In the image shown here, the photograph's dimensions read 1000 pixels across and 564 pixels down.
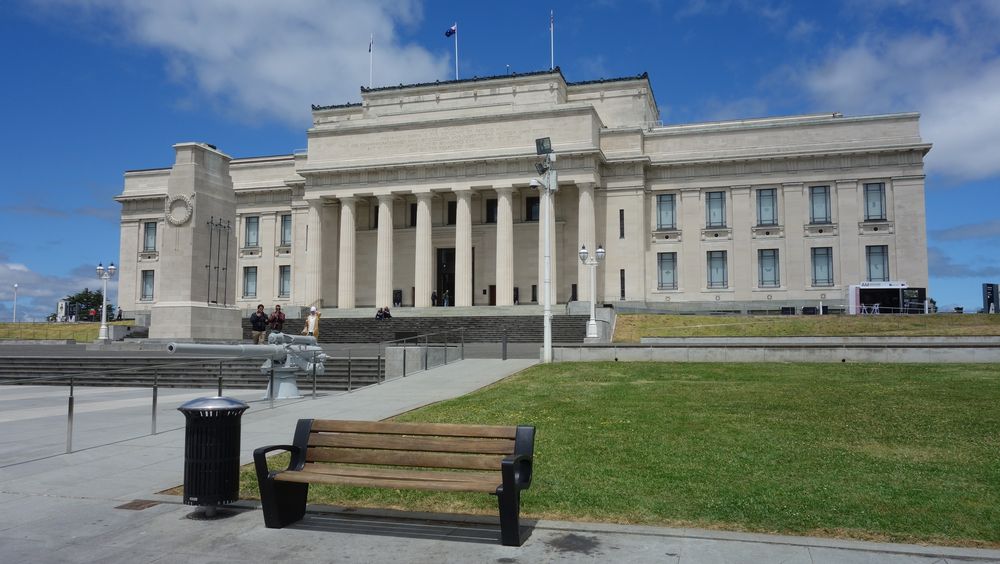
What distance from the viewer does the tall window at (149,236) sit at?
228 ft

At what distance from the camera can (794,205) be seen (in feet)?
181

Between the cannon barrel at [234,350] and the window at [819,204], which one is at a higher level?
the window at [819,204]

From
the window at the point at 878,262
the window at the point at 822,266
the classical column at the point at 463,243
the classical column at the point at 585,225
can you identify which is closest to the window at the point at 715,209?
the window at the point at 822,266

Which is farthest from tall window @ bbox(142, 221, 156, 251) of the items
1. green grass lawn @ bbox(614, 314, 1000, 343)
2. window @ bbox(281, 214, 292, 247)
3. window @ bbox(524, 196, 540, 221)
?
green grass lawn @ bbox(614, 314, 1000, 343)

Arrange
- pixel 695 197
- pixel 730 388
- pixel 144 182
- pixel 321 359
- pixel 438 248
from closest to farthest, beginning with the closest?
1. pixel 730 388
2. pixel 321 359
3. pixel 695 197
4. pixel 438 248
5. pixel 144 182

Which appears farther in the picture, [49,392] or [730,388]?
[49,392]

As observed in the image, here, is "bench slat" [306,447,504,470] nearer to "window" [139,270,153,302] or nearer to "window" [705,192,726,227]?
"window" [705,192,726,227]

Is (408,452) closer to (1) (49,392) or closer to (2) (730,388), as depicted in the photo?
(2) (730,388)

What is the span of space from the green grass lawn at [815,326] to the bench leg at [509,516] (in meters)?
28.7

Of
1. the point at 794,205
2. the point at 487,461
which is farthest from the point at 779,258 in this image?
the point at 487,461

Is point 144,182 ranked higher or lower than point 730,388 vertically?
higher

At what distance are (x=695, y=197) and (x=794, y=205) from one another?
6.99 m

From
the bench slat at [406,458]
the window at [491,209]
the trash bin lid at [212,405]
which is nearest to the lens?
the bench slat at [406,458]

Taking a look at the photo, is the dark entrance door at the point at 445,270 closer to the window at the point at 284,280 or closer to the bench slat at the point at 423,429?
the window at the point at 284,280
